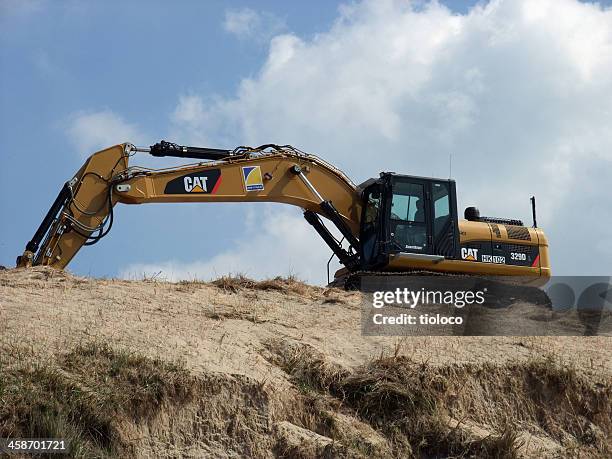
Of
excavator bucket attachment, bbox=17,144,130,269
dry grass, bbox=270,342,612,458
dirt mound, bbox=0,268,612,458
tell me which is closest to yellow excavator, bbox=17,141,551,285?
excavator bucket attachment, bbox=17,144,130,269

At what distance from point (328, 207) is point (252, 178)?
2008 mm

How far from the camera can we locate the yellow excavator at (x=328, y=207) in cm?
1945

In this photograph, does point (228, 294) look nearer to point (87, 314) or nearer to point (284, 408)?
point (87, 314)

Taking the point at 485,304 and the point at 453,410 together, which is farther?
the point at 485,304

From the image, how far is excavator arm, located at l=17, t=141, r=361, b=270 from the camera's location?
19219 mm

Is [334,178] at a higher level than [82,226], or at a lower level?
higher

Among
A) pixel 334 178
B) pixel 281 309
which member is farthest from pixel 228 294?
pixel 334 178

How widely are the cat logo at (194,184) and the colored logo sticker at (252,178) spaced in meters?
1.04

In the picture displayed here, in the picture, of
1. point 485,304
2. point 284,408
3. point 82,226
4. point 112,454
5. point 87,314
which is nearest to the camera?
point 112,454

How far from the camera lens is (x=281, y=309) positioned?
57.7ft

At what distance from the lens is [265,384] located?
13148mm

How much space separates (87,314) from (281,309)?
4003mm

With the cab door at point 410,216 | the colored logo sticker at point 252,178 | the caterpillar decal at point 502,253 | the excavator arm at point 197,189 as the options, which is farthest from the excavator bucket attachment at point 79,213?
the caterpillar decal at point 502,253

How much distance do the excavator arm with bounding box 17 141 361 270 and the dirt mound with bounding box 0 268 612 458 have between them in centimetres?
220
